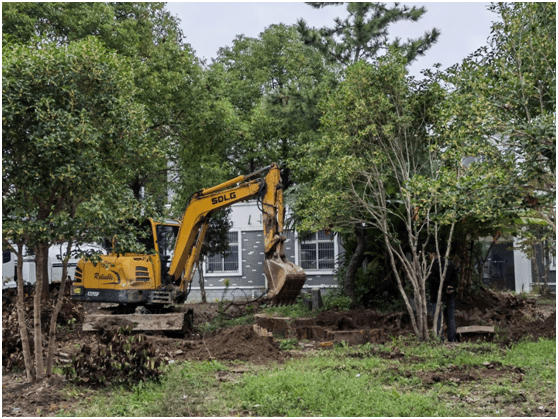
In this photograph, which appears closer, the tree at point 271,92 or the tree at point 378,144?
the tree at point 378,144

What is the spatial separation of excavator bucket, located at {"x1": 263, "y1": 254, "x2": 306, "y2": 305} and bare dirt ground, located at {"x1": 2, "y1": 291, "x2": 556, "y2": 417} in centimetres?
92

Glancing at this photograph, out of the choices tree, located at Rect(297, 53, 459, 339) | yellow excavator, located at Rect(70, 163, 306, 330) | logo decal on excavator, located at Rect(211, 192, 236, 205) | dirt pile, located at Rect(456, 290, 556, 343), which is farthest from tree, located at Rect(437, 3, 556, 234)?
logo decal on excavator, located at Rect(211, 192, 236, 205)

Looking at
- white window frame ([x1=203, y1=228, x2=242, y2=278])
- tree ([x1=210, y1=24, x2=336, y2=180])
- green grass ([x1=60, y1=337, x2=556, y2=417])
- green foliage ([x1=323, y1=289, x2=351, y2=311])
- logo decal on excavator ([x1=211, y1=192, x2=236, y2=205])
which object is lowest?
green grass ([x1=60, y1=337, x2=556, y2=417])

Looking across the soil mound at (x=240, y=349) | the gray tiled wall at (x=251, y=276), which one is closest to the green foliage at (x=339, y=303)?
the soil mound at (x=240, y=349)

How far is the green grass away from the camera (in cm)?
615

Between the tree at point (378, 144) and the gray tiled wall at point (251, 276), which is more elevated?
the tree at point (378, 144)

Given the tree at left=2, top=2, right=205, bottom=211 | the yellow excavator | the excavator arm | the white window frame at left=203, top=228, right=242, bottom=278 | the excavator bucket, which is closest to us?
the excavator bucket

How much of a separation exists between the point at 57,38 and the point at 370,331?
1141 centimetres

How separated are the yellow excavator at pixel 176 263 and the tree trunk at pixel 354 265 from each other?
334cm

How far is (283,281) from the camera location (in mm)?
11531

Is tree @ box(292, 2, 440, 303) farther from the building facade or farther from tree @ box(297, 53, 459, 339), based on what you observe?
the building facade

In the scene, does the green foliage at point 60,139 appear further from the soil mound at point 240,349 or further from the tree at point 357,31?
the tree at point 357,31

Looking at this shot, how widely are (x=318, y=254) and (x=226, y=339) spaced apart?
15128 millimetres

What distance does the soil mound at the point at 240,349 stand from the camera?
9438mm
